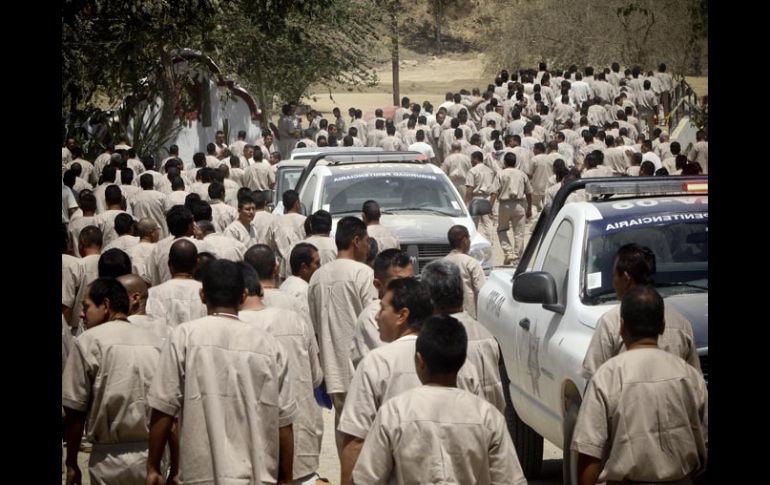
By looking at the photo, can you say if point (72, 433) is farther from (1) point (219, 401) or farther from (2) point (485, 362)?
(2) point (485, 362)

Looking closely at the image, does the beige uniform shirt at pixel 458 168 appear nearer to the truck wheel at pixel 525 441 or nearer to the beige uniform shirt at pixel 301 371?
the truck wheel at pixel 525 441

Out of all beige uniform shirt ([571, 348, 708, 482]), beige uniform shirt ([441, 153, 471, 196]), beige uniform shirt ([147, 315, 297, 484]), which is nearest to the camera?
beige uniform shirt ([571, 348, 708, 482])

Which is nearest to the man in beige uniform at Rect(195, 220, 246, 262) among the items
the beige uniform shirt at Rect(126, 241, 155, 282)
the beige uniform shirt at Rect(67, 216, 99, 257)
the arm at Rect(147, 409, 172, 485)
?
the beige uniform shirt at Rect(126, 241, 155, 282)

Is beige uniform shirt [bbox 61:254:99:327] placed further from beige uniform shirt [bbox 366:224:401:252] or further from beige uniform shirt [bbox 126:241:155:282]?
beige uniform shirt [bbox 366:224:401:252]

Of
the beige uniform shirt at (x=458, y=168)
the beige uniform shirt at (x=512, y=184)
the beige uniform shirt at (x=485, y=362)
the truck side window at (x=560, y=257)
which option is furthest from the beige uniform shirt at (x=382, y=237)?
the beige uniform shirt at (x=458, y=168)

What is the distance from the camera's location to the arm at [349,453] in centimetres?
586

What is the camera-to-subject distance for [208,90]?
30438 mm

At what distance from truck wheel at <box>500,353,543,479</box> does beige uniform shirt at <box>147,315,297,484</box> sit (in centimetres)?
315

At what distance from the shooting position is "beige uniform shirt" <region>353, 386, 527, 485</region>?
5.09 metres

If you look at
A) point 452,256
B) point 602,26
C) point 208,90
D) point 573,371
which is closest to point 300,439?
point 573,371

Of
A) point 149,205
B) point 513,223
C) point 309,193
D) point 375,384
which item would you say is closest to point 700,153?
point 513,223

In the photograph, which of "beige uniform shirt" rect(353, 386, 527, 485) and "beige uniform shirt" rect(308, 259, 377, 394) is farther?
"beige uniform shirt" rect(308, 259, 377, 394)
